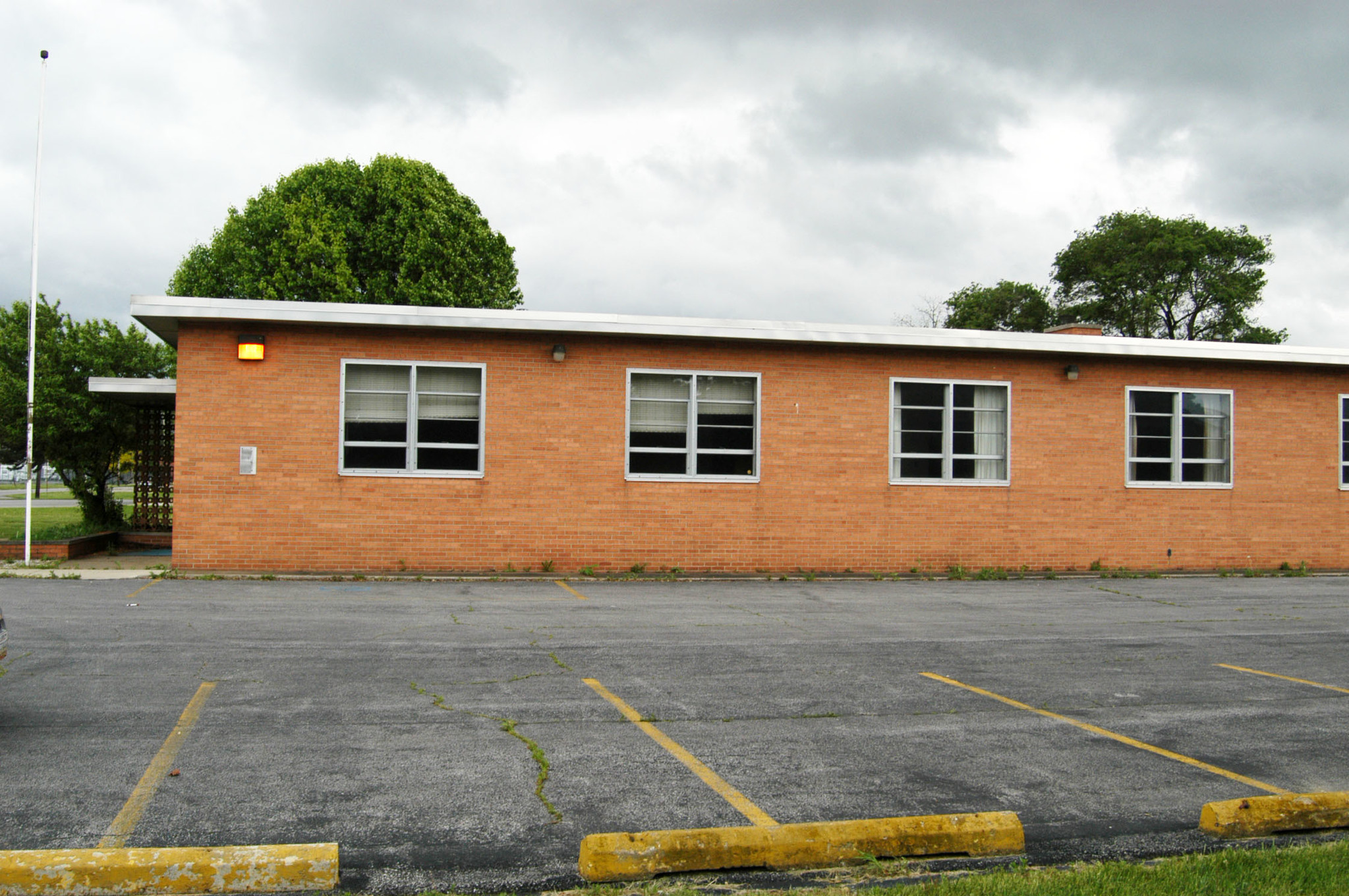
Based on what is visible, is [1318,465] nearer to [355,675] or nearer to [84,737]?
[355,675]

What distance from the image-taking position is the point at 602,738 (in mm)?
6102

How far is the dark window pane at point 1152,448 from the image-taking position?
17.4 m

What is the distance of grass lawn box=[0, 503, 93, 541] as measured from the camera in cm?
1816

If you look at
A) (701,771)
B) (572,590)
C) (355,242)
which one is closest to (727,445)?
(572,590)

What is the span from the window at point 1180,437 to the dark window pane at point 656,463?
7.85 meters

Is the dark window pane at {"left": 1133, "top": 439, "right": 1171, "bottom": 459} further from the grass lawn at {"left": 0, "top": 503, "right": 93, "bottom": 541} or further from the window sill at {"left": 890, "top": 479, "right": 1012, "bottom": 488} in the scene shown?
the grass lawn at {"left": 0, "top": 503, "right": 93, "bottom": 541}

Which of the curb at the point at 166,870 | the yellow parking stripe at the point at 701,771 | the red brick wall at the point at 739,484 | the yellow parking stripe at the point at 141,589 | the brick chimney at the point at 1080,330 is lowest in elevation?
the yellow parking stripe at the point at 141,589

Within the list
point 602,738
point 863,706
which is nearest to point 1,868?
point 602,738

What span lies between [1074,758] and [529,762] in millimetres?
3158

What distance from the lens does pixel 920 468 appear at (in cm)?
1669

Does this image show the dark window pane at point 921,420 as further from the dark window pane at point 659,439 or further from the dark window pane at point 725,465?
the dark window pane at point 659,439

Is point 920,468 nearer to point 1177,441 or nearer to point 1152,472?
point 1152,472

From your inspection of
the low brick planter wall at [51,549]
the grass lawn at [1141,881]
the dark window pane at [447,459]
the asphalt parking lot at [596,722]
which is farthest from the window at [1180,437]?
the low brick planter wall at [51,549]

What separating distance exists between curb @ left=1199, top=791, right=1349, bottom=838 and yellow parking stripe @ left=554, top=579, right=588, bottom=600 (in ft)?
29.6
